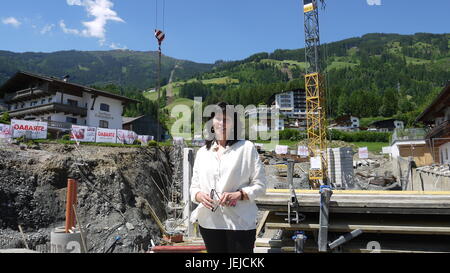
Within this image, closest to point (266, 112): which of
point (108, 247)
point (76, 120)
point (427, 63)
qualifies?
point (76, 120)

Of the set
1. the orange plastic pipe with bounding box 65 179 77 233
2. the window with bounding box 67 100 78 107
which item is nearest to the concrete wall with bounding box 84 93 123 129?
the window with bounding box 67 100 78 107

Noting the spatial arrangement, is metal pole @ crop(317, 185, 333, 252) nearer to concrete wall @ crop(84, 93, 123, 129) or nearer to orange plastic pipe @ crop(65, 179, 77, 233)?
orange plastic pipe @ crop(65, 179, 77, 233)

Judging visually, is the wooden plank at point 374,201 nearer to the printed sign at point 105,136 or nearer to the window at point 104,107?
the printed sign at point 105,136

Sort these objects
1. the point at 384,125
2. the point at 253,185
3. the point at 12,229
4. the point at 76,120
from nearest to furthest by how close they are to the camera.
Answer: the point at 253,185, the point at 12,229, the point at 76,120, the point at 384,125

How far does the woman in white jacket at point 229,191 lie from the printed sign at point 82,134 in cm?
2664

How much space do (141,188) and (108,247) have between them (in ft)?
24.2

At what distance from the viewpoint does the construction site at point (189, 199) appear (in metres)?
3.82

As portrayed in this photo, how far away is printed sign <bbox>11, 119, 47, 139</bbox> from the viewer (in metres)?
23.8

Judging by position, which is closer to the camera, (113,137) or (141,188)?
(141,188)

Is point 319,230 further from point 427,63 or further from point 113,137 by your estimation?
point 427,63

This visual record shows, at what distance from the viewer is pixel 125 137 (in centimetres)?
2997

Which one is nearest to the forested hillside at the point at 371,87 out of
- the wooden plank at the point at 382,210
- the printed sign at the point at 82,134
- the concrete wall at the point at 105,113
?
the concrete wall at the point at 105,113

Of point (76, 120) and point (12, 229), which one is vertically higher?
point (76, 120)
